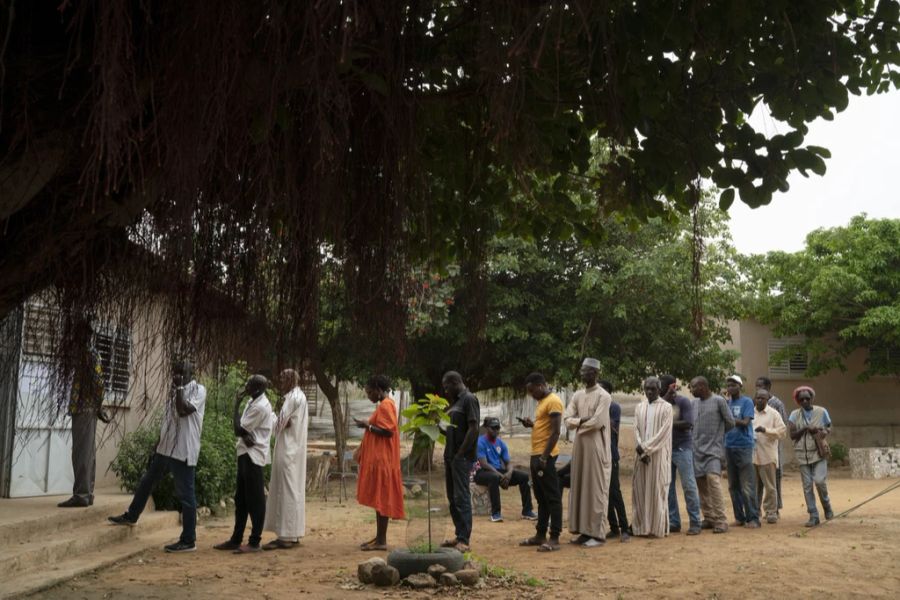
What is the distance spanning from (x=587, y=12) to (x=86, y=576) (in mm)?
6702

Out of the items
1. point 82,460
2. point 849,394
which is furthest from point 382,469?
point 849,394

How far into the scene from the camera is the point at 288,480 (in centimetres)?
971

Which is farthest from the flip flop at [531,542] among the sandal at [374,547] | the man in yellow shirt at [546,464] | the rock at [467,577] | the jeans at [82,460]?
the jeans at [82,460]

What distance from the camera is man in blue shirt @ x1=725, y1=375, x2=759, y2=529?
453 inches

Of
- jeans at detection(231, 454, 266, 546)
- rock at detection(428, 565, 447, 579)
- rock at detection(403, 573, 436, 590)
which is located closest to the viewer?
rock at detection(403, 573, 436, 590)

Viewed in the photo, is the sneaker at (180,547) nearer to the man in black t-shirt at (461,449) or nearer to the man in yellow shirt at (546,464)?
Answer: the man in black t-shirt at (461,449)

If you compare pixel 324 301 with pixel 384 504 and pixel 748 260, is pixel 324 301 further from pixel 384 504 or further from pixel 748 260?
pixel 748 260

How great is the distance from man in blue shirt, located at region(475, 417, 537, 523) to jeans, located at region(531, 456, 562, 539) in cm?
239

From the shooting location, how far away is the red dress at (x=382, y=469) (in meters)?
9.42

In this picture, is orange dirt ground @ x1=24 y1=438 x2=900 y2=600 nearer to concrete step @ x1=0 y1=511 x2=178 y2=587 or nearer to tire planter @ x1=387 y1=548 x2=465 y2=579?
tire planter @ x1=387 y1=548 x2=465 y2=579

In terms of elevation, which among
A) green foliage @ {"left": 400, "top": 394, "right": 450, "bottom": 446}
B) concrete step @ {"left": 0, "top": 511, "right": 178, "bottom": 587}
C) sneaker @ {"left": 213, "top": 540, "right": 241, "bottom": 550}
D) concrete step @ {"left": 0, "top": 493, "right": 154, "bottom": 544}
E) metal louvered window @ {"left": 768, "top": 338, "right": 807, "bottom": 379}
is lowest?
sneaker @ {"left": 213, "top": 540, "right": 241, "bottom": 550}

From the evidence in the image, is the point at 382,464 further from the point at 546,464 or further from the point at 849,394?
the point at 849,394

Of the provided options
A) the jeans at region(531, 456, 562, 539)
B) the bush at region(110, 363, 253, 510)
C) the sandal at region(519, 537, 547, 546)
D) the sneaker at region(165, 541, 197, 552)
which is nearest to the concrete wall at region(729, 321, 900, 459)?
the bush at region(110, 363, 253, 510)

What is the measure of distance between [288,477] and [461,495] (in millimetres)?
1954
